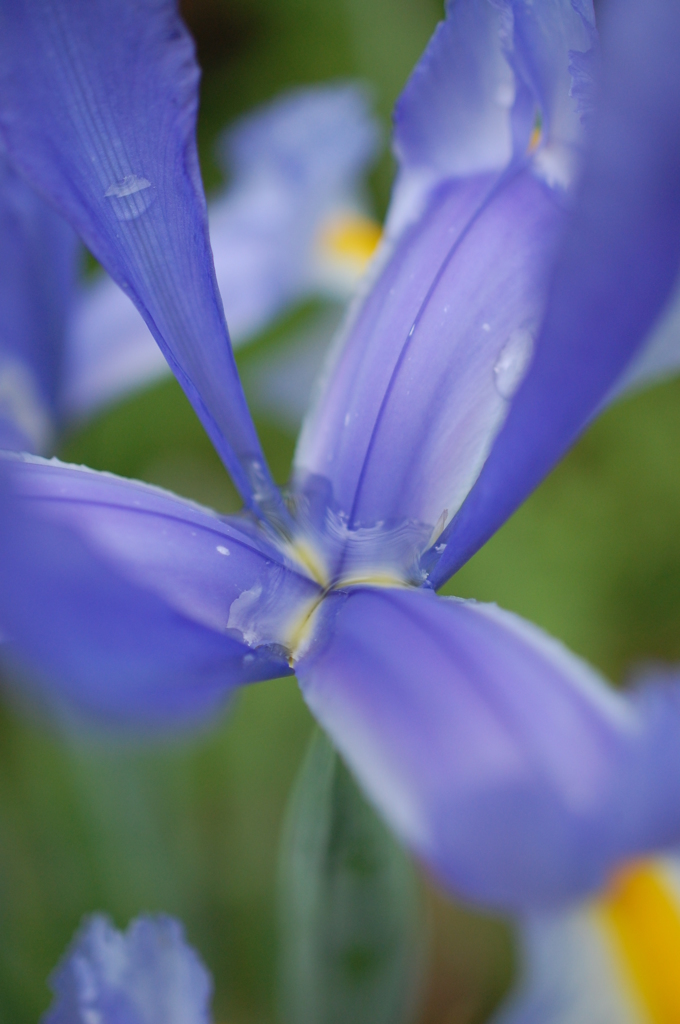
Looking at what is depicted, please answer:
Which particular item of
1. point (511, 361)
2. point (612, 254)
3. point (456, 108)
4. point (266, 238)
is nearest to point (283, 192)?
point (266, 238)

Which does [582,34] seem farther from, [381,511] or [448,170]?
[381,511]

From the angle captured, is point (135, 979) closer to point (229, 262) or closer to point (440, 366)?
point (440, 366)

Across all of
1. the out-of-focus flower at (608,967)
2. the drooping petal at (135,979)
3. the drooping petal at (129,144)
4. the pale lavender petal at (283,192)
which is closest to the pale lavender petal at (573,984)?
the out-of-focus flower at (608,967)

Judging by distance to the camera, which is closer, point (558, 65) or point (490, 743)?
point (490, 743)

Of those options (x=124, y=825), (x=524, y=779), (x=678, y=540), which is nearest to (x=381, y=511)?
(x=524, y=779)

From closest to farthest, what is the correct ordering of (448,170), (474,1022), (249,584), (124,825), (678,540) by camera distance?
(249,584), (448,170), (124,825), (474,1022), (678,540)

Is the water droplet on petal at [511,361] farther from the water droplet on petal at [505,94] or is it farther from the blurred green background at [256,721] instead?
the blurred green background at [256,721]

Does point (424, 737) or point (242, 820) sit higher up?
point (424, 737)
